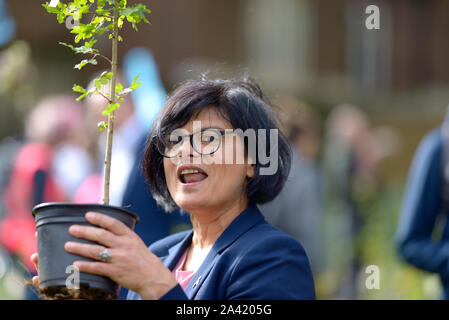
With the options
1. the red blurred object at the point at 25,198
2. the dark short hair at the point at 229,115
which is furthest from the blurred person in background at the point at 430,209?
the red blurred object at the point at 25,198

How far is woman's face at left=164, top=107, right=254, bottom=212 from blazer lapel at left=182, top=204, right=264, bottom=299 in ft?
0.26

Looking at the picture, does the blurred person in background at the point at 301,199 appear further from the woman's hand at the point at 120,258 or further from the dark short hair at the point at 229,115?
the woman's hand at the point at 120,258

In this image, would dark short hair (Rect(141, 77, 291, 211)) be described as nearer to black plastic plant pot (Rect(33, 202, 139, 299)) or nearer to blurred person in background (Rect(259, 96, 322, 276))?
black plastic plant pot (Rect(33, 202, 139, 299))

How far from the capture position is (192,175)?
2.71 m

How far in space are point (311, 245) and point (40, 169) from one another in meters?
2.45

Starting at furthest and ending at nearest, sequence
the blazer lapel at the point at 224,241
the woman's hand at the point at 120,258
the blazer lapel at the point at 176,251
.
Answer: the blazer lapel at the point at 176,251 → the blazer lapel at the point at 224,241 → the woman's hand at the point at 120,258

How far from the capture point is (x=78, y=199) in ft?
18.5

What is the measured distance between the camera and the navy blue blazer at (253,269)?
8.13ft

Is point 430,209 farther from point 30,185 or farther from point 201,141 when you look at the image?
point 30,185

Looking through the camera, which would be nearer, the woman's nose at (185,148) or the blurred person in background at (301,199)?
the woman's nose at (185,148)

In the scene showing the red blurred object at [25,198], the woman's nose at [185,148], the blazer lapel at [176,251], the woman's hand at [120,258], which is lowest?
the red blurred object at [25,198]

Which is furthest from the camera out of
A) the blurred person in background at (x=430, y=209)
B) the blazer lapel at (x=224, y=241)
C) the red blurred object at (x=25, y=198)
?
the red blurred object at (x=25, y=198)

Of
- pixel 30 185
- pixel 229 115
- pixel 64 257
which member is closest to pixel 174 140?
pixel 229 115

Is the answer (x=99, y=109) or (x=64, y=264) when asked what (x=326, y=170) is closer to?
(x=99, y=109)
